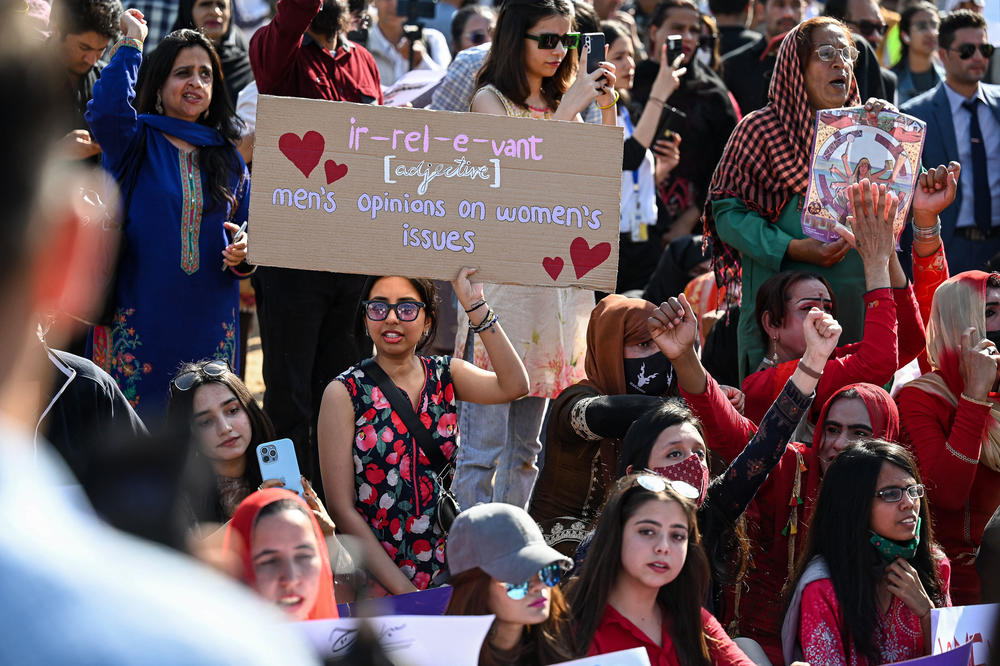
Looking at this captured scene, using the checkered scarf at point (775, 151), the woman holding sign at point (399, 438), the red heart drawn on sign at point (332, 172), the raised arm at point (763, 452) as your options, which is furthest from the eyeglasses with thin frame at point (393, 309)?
the checkered scarf at point (775, 151)

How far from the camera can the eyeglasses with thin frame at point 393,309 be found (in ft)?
13.9

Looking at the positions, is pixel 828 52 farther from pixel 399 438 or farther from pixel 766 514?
pixel 399 438

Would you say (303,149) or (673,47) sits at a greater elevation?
(673,47)

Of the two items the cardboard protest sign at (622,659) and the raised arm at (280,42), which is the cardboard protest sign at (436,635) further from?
the raised arm at (280,42)

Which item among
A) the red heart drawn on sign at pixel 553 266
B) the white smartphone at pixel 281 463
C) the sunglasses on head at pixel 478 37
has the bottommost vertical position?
the white smartphone at pixel 281 463

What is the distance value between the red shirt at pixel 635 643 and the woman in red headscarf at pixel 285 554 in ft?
2.62

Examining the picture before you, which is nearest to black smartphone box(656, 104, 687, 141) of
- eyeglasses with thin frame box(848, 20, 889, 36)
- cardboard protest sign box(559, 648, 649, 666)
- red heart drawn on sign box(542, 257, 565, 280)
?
eyeglasses with thin frame box(848, 20, 889, 36)

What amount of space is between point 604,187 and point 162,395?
187cm

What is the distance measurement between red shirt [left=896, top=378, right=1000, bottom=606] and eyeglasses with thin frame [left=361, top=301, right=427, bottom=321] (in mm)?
1825

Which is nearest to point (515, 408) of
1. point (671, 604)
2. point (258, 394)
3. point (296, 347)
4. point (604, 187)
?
point (296, 347)

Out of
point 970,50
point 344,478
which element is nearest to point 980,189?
point 970,50

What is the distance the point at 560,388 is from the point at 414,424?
1.19 m

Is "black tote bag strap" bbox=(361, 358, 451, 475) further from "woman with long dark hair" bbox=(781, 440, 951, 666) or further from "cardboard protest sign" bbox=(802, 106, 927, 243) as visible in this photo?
"cardboard protest sign" bbox=(802, 106, 927, 243)

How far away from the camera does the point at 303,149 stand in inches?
158
